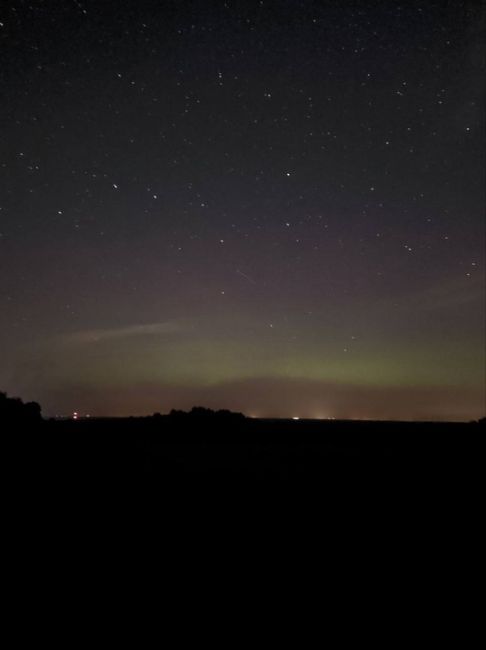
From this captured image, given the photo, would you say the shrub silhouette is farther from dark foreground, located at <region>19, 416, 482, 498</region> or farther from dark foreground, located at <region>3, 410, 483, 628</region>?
dark foreground, located at <region>3, 410, 483, 628</region>

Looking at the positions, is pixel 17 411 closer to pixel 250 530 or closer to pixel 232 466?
pixel 232 466

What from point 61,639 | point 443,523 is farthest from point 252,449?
point 61,639

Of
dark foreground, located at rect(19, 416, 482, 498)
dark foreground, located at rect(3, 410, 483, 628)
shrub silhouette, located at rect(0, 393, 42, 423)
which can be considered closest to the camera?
dark foreground, located at rect(3, 410, 483, 628)

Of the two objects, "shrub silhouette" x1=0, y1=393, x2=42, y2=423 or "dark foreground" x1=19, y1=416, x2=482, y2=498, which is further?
"shrub silhouette" x1=0, y1=393, x2=42, y2=423

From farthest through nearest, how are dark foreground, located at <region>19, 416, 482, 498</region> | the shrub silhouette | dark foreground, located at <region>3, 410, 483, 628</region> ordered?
1. the shrub silhouette
2. dark foreground, located at <region>19, 416, 482, 498</region>
3. dark foreground, located at <region>3, 410, 483, 628</region>

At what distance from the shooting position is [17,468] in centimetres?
1105

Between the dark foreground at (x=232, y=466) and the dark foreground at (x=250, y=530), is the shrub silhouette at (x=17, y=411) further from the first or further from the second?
the dark foreground at (x=250, y=530)

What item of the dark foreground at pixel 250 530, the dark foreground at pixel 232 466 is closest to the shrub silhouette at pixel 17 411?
the dark foreground at pixel 232 466

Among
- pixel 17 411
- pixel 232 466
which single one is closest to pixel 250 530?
pixel 232 466

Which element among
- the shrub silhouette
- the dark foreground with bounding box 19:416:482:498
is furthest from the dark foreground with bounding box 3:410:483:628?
the shrub silhouette

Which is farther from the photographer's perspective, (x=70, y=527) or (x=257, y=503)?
(x=257, y=503)

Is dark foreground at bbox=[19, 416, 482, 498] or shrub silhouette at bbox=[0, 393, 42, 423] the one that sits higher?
shrub silhouette at bbox=[0, 393, 42, 423]

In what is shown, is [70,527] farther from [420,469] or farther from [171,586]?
[420,469]

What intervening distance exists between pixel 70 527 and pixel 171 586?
2.97 metres
